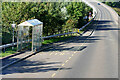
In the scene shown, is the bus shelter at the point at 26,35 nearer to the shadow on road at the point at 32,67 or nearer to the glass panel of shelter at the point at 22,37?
the glass panel of shelter at the point at 22,37

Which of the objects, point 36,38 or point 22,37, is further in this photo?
point 36,38

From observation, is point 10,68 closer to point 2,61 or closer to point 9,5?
point 2,61

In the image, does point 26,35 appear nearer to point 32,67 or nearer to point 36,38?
point 36,38

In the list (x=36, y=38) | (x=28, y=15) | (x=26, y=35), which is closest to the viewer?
(x=36, y=38)

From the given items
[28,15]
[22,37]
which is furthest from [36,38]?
[28,15]

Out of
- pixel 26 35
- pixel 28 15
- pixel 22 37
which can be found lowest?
pixel 22 37

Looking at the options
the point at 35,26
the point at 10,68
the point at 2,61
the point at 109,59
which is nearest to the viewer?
the point at 10,68

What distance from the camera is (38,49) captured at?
2658cm

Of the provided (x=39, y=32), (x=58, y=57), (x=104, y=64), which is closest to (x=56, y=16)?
(x=39, y=32)

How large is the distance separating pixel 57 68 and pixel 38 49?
8.90 m

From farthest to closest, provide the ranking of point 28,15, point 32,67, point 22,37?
point 28,15, point 22,37, point 32,67

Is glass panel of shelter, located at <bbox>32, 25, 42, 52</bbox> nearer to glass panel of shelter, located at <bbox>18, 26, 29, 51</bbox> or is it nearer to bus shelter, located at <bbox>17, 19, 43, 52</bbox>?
bus shelter, located at <bbox>17, 19, 43, 52</bbox>

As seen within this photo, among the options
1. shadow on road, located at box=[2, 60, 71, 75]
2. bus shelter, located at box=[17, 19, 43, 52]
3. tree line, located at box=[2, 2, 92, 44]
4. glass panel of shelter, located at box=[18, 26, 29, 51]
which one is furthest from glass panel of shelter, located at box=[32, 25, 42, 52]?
shadow on road, located at box=[2, 60, 71, 75]

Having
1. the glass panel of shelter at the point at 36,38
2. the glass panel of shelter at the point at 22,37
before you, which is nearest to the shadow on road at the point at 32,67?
the glass panel of shelter at the point at 22,37
